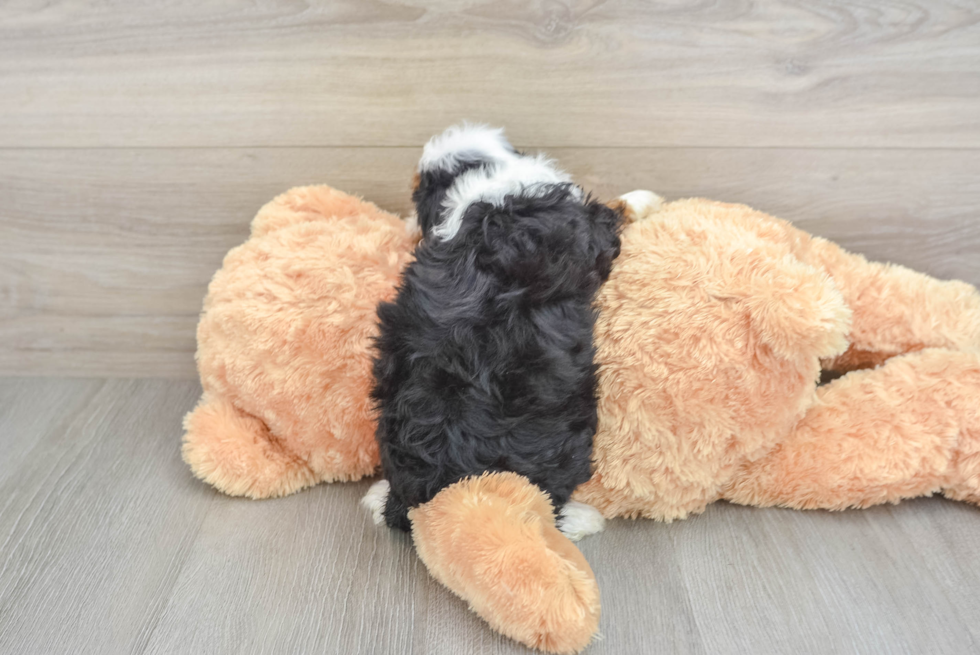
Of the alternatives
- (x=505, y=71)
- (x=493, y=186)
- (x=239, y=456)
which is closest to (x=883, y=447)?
(x=493, y=186)

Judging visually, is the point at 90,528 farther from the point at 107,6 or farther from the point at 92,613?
the point at 107,6

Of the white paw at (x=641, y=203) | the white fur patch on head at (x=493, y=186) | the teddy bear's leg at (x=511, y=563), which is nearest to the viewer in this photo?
the teddy bear's leg at (x=511, y=563)

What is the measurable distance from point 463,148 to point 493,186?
67 millimetres

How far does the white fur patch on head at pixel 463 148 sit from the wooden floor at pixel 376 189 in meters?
0.15

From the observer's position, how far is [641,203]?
811 mm

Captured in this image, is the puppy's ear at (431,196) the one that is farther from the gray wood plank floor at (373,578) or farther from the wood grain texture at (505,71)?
the gray wood plank floor at (373,578)

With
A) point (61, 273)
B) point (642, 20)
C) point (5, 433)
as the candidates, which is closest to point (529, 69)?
point (642, 20)

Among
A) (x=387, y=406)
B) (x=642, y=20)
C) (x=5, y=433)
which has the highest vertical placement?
(x=642, y=20)

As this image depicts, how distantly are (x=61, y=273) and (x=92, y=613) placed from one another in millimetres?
555

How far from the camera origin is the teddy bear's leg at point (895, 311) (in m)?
0.81

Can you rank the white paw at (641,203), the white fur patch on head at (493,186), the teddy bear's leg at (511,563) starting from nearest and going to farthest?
the teddy bear's leg at (511,563), the white fur patch on head at (493,186), the white paw at (641,203)

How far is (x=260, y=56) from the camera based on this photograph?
87 centimetres

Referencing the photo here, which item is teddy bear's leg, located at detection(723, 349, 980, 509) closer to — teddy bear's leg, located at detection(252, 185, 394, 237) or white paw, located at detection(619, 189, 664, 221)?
white paw, located at detection(619, 189, 664, 221)

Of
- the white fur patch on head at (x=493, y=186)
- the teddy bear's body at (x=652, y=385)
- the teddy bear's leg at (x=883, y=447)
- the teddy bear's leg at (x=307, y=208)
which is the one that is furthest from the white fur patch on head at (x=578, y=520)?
the teddy bear's leg at (x=307, y=208)
